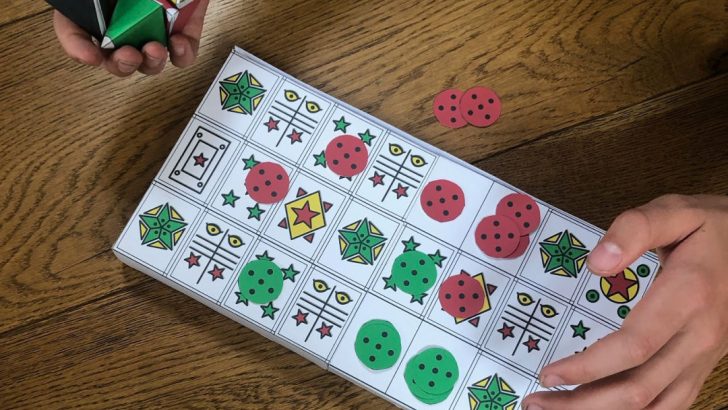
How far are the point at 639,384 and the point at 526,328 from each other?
16cm

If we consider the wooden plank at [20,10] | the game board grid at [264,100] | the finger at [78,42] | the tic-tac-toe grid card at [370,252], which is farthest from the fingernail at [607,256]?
the wooden plank at [20,10]

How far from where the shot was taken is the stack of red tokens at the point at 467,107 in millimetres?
855

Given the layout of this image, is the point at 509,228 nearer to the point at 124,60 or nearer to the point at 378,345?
the point at 378,345

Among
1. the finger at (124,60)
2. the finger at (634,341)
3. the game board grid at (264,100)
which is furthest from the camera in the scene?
the game board grid at (264,100)

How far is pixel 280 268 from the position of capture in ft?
2.65

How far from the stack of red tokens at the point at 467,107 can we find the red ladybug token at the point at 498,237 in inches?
4.5

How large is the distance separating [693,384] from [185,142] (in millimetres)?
554

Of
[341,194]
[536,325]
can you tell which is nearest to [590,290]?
[536,325]

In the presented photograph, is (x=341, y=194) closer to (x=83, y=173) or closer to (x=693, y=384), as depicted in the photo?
(x=83, y=173)

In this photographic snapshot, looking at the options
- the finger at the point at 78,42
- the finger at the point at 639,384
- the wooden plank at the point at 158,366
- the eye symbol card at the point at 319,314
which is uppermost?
the finger at the point at 78,42

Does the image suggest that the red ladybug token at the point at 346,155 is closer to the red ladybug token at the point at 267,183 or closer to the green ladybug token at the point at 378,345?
the red ladybug token at the point at 267,183

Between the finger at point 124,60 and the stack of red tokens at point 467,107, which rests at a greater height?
the stack of red tokens at point 467,107

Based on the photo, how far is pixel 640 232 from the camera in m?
0.65

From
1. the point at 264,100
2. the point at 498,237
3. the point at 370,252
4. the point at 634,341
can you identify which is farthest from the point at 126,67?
the point at 634,341
